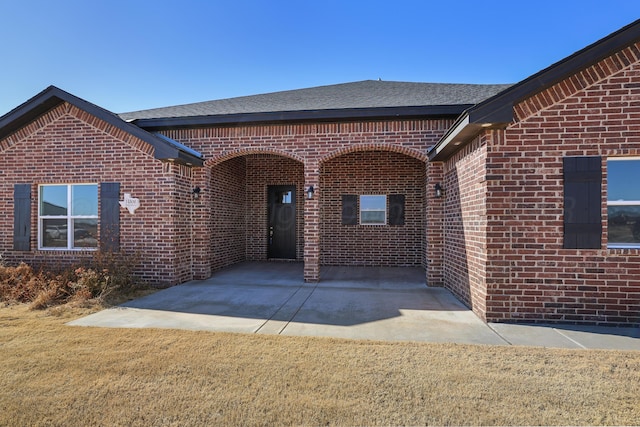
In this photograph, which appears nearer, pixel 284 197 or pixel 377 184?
pixel 377 184

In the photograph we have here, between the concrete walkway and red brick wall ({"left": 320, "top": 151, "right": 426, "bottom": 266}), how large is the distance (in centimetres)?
260

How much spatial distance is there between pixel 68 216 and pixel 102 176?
4.43ft

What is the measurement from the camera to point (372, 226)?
10711 mm

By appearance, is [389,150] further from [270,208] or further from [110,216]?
[110,216]

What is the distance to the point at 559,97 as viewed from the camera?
4902mm

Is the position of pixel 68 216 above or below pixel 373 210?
below

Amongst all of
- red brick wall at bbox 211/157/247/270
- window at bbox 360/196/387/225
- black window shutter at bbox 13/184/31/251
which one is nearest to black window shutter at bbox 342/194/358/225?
window at bbox 360/196/387/225

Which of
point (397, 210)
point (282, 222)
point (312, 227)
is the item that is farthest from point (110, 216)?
point (397, 210)

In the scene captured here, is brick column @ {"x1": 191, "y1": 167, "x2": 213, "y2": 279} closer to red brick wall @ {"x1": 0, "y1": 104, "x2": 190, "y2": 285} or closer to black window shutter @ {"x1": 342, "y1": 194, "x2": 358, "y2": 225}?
red brick wall @ {"x1": 0, "y1": 104, "x2": 190, "y2": 285}

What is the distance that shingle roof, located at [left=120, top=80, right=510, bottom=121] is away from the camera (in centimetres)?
802

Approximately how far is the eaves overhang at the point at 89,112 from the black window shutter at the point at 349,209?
5014mm

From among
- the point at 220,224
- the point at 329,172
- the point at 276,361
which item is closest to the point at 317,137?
the point at 329,172

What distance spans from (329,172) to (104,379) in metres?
8.62

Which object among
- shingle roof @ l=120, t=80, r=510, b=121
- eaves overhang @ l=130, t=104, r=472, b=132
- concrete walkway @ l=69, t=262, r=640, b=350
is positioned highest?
shingle roof @ l=120, t=80, r=510, b=121
